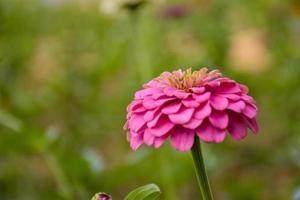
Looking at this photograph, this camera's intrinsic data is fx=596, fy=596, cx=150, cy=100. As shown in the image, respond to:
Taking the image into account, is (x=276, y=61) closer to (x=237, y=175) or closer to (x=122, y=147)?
Answer: (x=237, y=175)

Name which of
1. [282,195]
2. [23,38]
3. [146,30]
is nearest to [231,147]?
[282,195]

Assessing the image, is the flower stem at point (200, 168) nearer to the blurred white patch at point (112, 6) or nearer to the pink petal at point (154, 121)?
the pink petal at point (154, 121)

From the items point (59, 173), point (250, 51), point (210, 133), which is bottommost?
point (210, 133)

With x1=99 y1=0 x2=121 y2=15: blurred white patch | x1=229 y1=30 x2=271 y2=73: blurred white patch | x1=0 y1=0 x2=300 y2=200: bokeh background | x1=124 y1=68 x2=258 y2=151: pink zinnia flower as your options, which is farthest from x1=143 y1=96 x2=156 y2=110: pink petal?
x1=229 y1=30 x2=271 y2=73: blurred white patch

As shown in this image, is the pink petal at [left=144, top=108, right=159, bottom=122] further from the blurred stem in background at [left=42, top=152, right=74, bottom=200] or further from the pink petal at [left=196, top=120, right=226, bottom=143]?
the blurred stem in background at [left=42, top=152, right=74, bottom=200]

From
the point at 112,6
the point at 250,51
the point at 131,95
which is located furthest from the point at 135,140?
the point at 250,51

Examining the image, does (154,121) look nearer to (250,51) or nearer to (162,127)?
(162,127)
